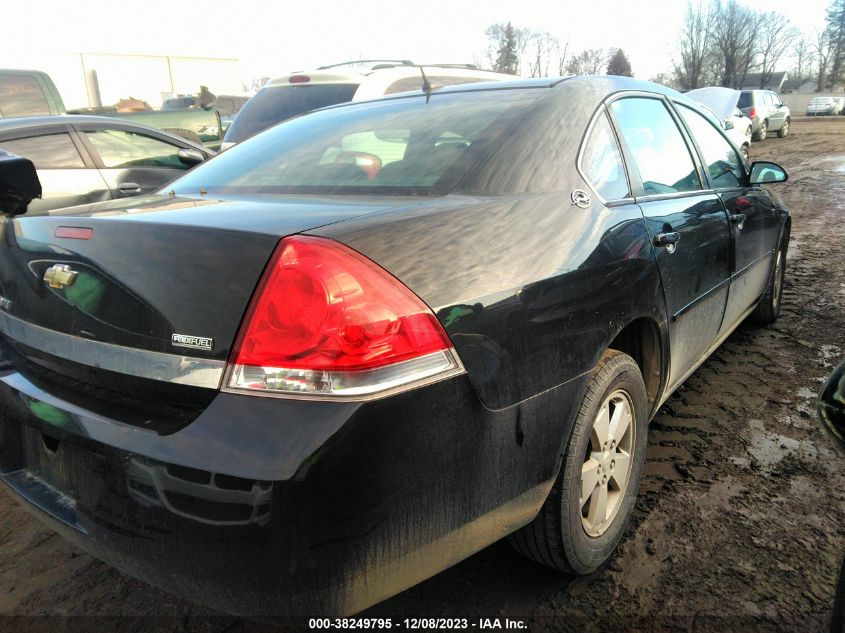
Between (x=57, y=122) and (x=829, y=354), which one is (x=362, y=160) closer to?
(x=829, y=354)

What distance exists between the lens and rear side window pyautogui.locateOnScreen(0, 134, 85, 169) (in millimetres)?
4871

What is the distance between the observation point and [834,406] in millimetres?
1150

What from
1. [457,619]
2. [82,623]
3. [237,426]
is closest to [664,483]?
A: [457,619]

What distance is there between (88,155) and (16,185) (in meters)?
3.55

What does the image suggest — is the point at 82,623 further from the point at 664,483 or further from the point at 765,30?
the point at 765,30

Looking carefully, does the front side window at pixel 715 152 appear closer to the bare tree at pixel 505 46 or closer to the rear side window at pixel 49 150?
the rear side window at pixel 49 150

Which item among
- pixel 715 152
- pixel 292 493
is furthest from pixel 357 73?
pixel 292 493

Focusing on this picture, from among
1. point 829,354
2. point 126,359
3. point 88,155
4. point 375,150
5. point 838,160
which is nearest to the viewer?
point 126,359

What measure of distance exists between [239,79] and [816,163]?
14.5 meters

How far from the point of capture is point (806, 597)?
1.96 m

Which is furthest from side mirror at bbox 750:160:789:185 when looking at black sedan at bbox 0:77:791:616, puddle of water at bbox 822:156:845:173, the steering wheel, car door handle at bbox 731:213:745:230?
puddle of water at bbox 822:156:845:173

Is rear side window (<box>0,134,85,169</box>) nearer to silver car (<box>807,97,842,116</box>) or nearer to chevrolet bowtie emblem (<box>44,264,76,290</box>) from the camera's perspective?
chevrolet bowtie emblem (<box>44,264,76,290</box>)

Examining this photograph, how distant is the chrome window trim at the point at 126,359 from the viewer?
138 centimetres

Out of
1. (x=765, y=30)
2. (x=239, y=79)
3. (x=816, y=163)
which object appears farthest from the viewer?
(x=765, y=30)
